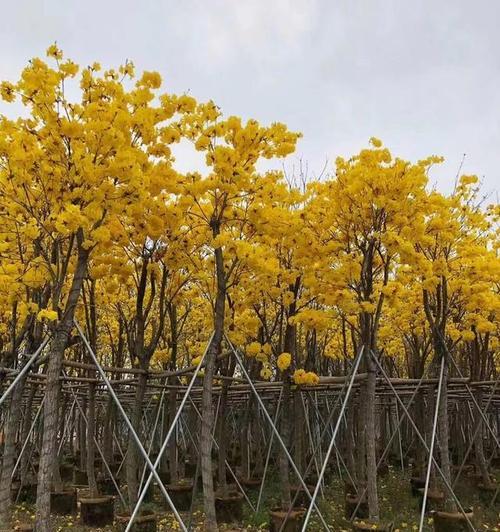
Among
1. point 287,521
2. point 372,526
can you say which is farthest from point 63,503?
point 372,526

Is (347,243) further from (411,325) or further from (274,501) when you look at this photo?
(274,501)

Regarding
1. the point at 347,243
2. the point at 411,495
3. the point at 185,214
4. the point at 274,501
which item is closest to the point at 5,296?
the point at 185,214

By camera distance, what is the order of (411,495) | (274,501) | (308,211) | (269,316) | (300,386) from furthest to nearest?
1. (269,316)
2. (411,495)
3. (274,501)
4. (300,386)
5. (308,211)

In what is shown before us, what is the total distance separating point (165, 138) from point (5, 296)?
330 cm

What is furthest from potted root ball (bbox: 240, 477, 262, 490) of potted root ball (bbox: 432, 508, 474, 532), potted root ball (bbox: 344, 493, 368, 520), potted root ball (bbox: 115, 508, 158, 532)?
potted root ball (bbox: 432, 508, 474, 532)

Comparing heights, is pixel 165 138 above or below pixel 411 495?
above

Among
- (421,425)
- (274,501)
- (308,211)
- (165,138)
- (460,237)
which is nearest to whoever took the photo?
(165,138)

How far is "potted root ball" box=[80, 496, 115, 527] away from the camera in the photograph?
346 inches

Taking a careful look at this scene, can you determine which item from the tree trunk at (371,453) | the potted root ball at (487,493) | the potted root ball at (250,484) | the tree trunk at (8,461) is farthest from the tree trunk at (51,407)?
the potted root ball at (487,493)

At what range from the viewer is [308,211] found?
7.86m

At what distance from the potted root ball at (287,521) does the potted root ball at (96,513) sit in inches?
114

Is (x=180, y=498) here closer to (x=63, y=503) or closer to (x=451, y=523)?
(x=63, y=503)

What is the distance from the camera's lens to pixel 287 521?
7840 millimetres

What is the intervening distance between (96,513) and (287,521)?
336cm
